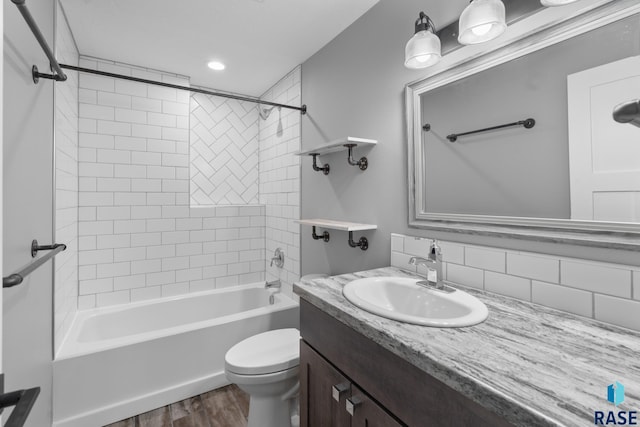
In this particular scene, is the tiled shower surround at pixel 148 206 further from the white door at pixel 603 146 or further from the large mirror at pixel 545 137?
the white door at pixel 603 146

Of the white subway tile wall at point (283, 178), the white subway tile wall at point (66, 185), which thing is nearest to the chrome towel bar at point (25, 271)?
the white subway tile wall at point (66, 185)

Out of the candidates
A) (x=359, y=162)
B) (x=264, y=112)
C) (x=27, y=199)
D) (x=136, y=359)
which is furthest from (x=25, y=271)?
(x=264, y=112)

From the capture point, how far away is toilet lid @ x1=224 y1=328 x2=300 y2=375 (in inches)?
59.0

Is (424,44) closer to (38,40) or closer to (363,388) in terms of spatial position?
(363,388)

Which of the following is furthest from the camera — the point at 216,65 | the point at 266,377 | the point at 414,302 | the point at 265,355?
the point at 216,65

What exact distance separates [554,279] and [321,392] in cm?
92

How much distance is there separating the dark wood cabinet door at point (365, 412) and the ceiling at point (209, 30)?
1.96m

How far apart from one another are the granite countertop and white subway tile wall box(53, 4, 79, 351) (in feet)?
5.93

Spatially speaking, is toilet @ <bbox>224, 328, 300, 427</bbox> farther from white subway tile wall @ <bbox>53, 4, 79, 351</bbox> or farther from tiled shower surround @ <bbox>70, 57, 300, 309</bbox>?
white subway tile wall @ <bbox>53, 4, 79, 351</bbox>

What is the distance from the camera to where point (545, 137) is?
1.03 metres

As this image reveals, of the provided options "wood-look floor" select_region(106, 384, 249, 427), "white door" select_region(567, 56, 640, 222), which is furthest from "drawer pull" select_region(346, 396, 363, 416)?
"wood-look floor" select_region(106, 384, 249, 427)

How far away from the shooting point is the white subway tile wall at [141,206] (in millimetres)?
2434

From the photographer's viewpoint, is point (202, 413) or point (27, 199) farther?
point (202, 413)

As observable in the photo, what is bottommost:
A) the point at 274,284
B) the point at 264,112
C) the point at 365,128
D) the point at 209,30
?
the point at 274,284
